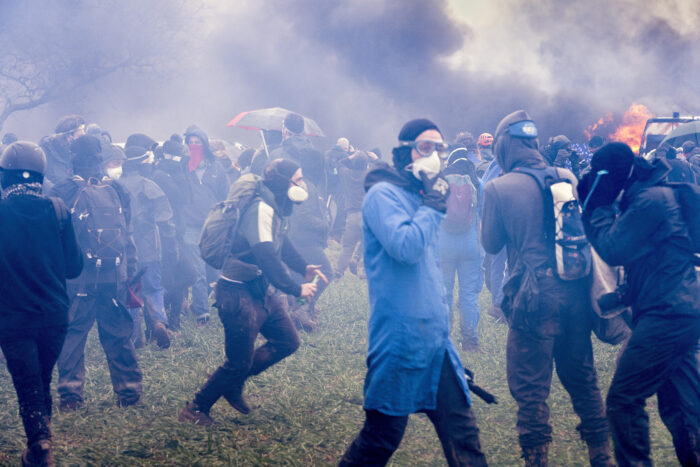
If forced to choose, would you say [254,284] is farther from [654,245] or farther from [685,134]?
[685,134]

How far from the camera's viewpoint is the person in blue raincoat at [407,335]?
10.3 feet

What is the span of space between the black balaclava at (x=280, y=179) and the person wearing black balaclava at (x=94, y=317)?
201 centimetres

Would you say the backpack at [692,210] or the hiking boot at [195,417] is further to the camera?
the hiking boot at [195,417]

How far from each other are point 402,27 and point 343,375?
2542 cm

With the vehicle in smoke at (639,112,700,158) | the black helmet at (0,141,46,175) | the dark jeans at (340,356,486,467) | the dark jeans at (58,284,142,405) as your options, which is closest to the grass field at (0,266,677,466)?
the dark jeans at (58,284,142,405)

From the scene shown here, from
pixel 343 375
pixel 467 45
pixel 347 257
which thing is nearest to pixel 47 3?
pixel 467 45

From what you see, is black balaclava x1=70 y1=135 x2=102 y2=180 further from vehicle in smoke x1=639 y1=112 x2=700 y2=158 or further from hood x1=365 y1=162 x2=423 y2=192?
vehicle in smoke x1=639 y1=112 x2=700 y2=158

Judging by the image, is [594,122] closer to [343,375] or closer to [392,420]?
[343,375]

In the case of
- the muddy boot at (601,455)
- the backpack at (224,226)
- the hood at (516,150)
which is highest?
the hood at (516,150)

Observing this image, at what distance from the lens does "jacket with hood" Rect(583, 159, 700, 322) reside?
337cm

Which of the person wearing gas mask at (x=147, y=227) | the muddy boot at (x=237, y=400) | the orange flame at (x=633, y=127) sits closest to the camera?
the muddy boot at (x=237, y=400)

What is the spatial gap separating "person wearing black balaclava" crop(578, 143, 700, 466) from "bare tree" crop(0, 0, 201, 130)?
2878 centimetres

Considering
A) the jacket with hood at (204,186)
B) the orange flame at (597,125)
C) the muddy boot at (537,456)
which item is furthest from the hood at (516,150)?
the orange flame at (597,125)

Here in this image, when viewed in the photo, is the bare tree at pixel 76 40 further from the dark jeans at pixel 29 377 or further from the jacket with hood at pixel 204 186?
the dark jeans at pixel 29 377
